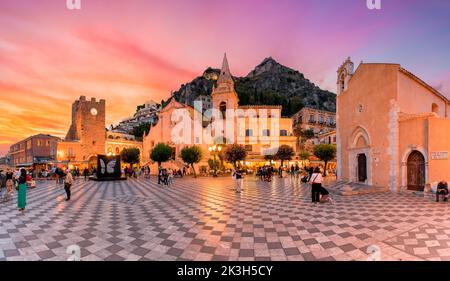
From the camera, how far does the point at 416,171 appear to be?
12664mm

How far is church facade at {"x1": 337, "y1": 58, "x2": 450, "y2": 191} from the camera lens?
11.8 metres

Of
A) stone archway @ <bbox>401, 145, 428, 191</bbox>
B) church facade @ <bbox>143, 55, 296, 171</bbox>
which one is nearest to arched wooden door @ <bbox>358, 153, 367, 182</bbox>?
stone archway @ <bbox>401, 145, 428, 191</bbox>

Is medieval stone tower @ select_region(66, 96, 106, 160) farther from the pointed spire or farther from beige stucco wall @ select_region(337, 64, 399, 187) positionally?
beige stucco wall @ select_region(337, 64, 399, 187)

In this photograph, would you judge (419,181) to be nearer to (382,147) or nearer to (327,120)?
(382,147)

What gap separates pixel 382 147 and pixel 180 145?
102ft

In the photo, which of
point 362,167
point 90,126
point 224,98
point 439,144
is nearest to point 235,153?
point 362,167

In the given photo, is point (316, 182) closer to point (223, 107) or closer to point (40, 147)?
point (223, 107)

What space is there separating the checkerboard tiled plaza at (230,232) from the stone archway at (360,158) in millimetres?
7259

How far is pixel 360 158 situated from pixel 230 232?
→ 16.0 meters

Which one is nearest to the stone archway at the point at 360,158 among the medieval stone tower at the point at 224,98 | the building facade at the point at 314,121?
the medieval stone tower at the point at 224,98

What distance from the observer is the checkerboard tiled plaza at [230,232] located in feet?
14.4

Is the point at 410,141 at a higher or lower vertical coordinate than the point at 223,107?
lower

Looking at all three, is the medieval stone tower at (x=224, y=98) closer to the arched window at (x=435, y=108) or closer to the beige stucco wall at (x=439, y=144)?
the arched window at (x=435, y=108)
